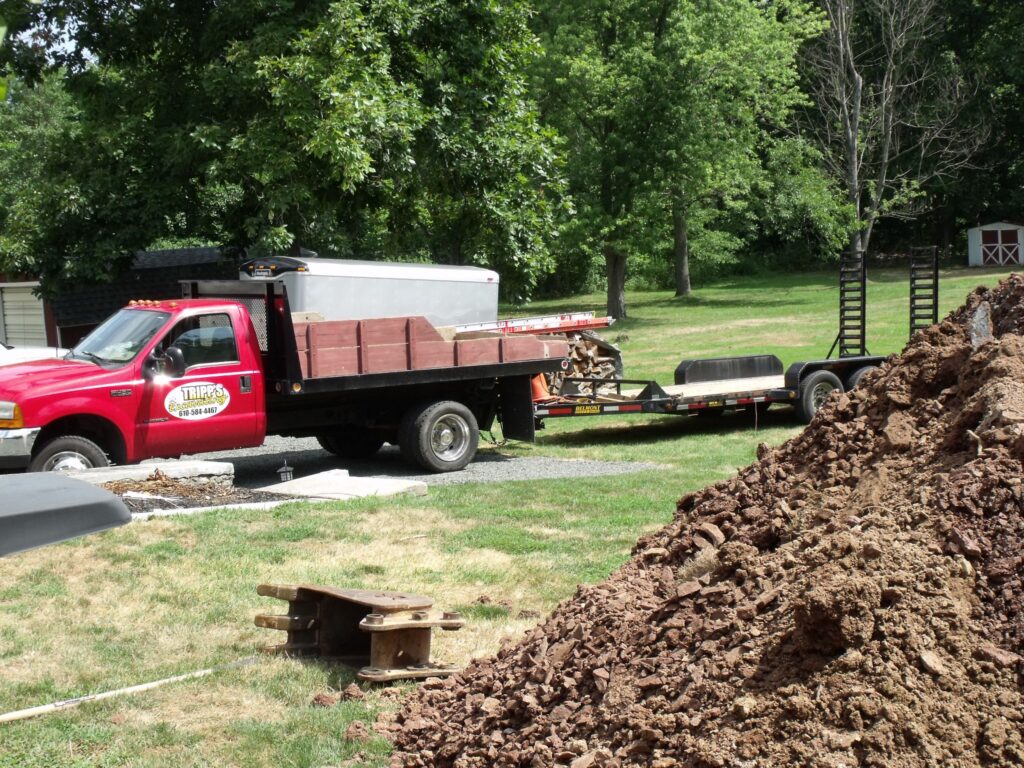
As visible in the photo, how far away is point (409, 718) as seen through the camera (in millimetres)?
5590

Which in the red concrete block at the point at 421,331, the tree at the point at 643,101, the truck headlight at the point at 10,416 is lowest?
the truck headlight at the point at 10,416

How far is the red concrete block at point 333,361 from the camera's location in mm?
13102

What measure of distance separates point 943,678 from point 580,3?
35890mm

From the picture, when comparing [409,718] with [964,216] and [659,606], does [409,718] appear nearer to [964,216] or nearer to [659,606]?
[659,606]

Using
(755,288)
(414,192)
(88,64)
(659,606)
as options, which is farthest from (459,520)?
(755,288)

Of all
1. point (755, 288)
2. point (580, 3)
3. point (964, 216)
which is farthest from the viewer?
point (964, 216)

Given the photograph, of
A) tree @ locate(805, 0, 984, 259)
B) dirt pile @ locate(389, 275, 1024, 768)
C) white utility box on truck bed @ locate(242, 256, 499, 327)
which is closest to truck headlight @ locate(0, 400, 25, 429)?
white utility box on truck bed @ locate(242, 256, 499, 327)

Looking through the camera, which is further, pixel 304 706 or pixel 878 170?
pixel 878 170

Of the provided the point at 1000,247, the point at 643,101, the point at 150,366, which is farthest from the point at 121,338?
the point at 1000,247

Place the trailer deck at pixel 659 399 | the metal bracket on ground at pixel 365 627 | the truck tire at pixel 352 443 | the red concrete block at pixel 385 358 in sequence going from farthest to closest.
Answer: the trailer deck at pixel 659 399 → the truck tire at pixel 352 443 → the red concrete block at pixel 385 358 → the metal bracket on ground at pixel 365 627

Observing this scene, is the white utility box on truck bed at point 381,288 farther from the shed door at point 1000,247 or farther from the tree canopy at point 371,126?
the shed door at point 1000,247

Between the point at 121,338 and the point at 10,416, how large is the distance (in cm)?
155

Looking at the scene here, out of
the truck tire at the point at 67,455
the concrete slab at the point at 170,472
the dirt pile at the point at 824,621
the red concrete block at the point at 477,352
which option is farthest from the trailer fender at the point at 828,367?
the dirt pile at the point at 824,621

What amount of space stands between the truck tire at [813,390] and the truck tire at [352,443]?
19.4 ft
